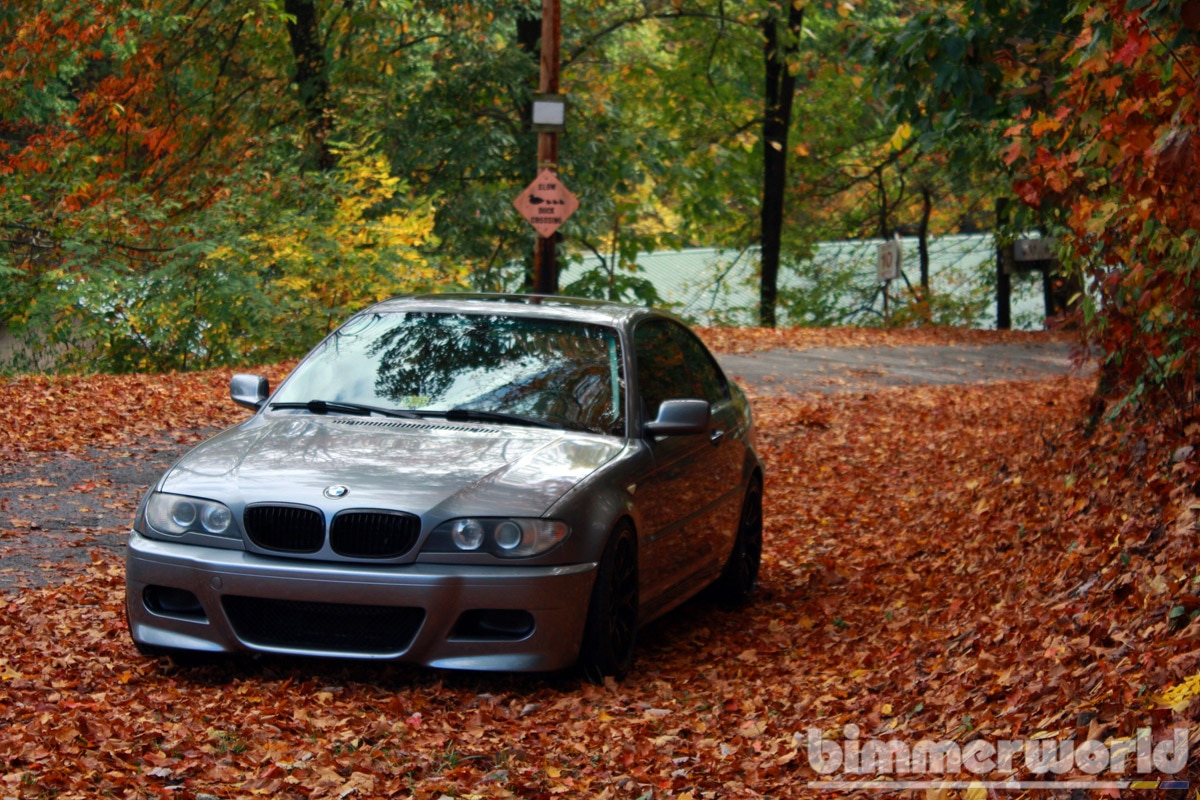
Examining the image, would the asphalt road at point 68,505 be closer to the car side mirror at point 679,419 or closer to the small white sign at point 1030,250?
the car side mirror at point 679,419

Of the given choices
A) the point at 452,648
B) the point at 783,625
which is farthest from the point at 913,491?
the point at 452,648

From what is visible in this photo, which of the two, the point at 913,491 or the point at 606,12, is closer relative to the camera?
the point at 913,491

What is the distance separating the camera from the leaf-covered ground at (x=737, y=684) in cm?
507

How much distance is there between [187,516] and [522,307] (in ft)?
7.11

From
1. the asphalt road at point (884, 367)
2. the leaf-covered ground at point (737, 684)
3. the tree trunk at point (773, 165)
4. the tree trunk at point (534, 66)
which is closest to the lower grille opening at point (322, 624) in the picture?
the leaf-covered ground at point (737, 684)

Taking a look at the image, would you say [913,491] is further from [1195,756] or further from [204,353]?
[204,353]

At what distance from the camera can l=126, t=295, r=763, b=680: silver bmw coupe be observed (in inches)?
235

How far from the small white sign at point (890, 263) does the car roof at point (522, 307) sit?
23.0m

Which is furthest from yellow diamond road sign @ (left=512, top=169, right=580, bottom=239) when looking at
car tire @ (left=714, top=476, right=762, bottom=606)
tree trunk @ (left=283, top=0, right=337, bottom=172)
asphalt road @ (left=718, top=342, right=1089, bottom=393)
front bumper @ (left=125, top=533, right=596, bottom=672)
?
front bumper @ (left=125, top=533, right=596, bottom=672)

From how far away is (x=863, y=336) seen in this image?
1105 inches

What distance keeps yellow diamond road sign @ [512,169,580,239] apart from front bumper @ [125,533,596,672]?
11.5 meters

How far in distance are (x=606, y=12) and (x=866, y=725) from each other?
24.3 meters

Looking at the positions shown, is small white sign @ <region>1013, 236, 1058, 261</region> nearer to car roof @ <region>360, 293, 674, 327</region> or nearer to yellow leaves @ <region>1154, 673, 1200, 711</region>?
car roof @ <region>360, 293, 674, 327</region>

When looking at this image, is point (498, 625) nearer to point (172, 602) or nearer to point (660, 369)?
point (172, 602)
